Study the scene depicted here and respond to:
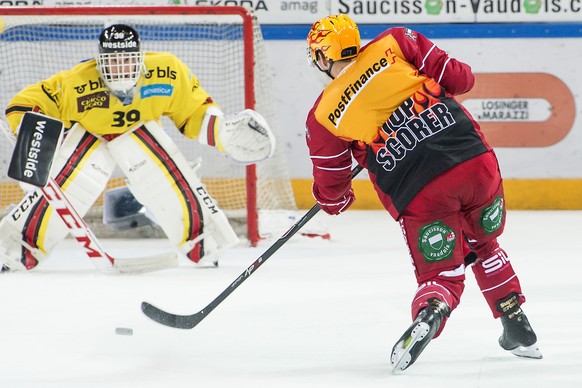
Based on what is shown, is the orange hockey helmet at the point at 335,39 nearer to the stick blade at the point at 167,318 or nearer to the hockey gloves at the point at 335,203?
the hockey gloves at the point at 335,203

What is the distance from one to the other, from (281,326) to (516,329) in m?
0.83

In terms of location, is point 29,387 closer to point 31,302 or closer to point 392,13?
point 31,302

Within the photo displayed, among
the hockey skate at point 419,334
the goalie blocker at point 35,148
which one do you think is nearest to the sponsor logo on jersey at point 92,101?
the goalie blocker at point 35,148

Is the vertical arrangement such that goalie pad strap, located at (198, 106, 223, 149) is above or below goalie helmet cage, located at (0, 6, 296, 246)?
above

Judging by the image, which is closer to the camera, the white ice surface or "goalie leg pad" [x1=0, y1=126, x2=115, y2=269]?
the white ice surface

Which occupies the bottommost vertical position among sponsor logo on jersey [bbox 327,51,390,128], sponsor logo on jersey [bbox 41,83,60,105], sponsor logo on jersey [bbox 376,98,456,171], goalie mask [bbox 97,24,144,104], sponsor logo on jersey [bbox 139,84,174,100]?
sponsor logo on jersey [bbox 139,84,174,100]

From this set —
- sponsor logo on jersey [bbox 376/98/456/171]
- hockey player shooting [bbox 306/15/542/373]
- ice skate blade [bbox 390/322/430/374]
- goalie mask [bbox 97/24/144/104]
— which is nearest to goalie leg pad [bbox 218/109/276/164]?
goalie mask [bbox 97/24/144/104]

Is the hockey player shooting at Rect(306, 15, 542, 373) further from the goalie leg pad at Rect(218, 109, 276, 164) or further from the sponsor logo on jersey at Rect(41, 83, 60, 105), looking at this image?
the sponsor logo on jersey at Rect(41, 83, 60, 105)

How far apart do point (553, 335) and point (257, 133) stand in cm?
173

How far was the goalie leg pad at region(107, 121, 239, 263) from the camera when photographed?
4.60m

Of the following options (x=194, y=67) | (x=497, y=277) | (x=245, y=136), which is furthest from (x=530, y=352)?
(x=194, y=67)

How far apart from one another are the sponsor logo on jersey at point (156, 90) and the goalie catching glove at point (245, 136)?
200mm

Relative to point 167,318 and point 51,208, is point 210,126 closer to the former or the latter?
point 51,208

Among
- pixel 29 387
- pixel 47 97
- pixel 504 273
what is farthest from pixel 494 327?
pixel 47 97
